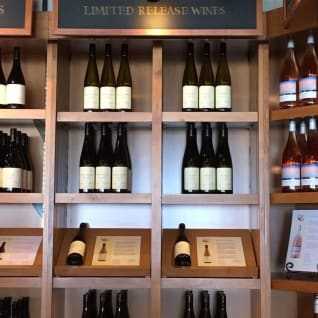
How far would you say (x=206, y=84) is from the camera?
206 centimetres

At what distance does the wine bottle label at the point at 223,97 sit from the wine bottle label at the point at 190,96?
0.25 ft

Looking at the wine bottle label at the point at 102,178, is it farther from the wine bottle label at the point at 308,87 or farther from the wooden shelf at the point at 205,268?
the wine bottle label at the point at 308,87

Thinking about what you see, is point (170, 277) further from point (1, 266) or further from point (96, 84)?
point (96, 84)

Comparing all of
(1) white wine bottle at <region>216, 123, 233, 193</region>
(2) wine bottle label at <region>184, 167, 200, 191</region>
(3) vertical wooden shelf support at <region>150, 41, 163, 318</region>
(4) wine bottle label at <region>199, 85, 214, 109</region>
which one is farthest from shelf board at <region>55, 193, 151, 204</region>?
(4) wine bottle label at <region>199, 85, 214, 109</region>

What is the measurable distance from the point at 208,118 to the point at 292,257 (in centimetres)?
57

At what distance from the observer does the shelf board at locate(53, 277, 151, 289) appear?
6.02 feet

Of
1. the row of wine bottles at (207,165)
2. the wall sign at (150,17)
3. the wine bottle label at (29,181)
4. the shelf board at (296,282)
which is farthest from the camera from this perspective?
the wine bottle label at (29,181)

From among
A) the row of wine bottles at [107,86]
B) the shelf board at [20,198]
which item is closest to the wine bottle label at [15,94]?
the row of wine bottles at [107,86]

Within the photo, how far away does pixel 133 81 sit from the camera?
2146mm

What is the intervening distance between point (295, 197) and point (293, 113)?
0.94 feet

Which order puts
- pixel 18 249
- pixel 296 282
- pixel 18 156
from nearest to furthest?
pixel 296 282
pixel 18 249
pixel 18 156

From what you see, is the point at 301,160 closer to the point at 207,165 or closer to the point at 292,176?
the point at 292,176

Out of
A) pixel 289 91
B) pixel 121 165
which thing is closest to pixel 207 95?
pixel 289 91

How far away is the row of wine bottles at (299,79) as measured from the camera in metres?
1.82
